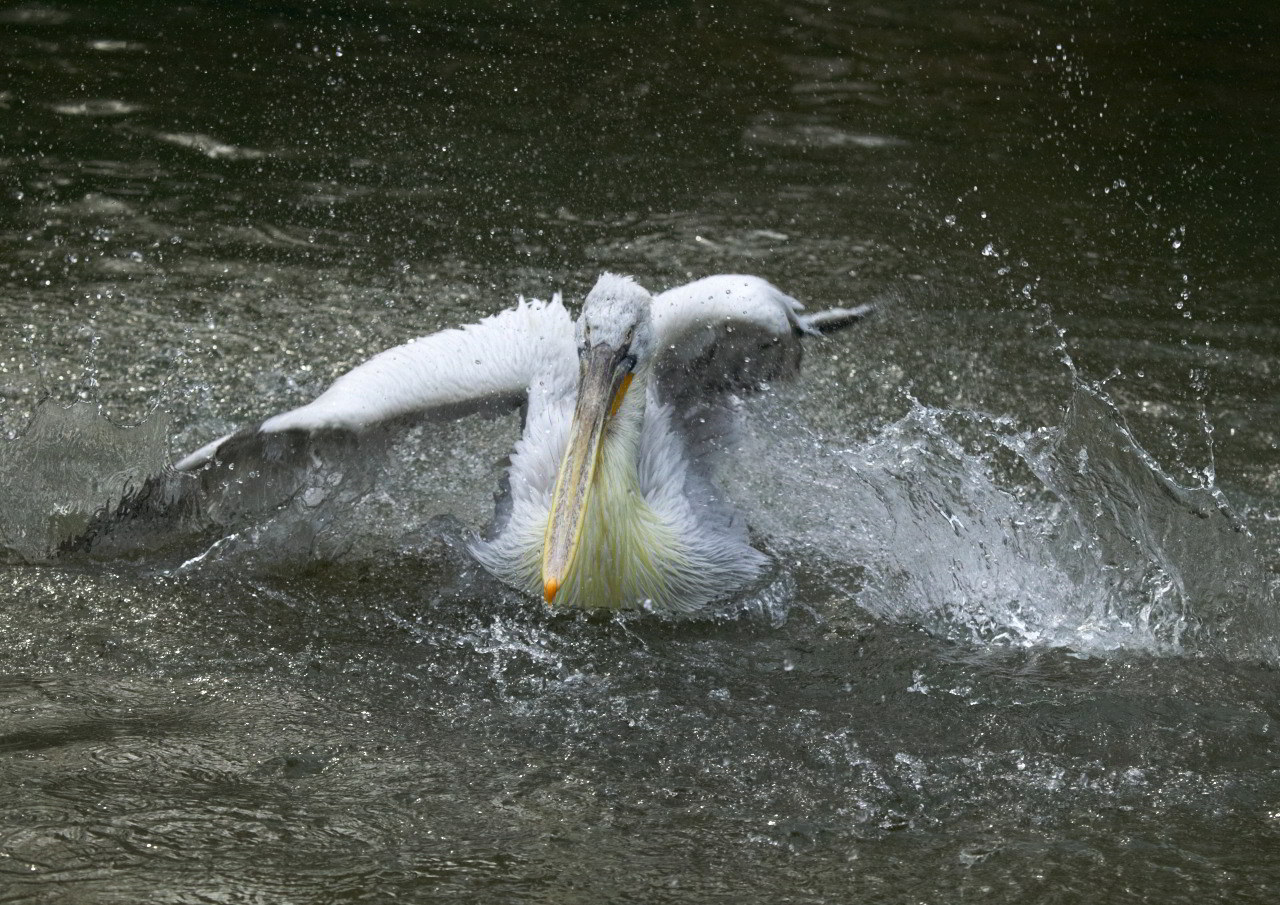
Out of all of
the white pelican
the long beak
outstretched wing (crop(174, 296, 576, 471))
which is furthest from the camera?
outstretched wing (crop(174, 296, 576, 471))

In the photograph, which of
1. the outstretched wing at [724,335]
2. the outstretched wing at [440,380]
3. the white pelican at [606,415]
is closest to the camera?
the white pelican at [606,415]

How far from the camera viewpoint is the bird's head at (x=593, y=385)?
3.92 meters

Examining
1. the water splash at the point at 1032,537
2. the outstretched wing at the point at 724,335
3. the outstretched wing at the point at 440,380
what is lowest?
the water splash at the point at 1032,537

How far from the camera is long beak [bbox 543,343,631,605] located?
3.87m

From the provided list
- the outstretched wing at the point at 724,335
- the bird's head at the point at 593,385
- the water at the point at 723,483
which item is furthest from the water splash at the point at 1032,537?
the bird's head at the point at 593,385

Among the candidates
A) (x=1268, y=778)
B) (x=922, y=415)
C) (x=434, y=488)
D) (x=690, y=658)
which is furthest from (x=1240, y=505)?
(x=434, y=488)

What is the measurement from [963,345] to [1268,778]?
2.72 meters

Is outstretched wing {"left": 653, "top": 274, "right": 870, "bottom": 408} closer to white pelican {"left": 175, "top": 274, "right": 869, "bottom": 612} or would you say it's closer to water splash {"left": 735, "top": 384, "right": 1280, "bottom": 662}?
white pelican {"left": 175, "top": 274, "right": 869, "bottom": 612}

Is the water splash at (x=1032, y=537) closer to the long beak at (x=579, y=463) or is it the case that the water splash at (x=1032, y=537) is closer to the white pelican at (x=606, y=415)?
the white pelican at (x=606, y=415)

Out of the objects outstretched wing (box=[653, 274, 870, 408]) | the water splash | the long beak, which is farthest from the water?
the long beak

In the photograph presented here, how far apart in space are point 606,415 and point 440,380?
62 centimetres

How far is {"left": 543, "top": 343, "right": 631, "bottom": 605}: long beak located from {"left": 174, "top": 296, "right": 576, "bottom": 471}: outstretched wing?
0.45m

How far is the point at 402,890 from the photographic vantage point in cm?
277

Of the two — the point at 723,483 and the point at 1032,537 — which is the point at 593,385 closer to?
the point at 723,483
